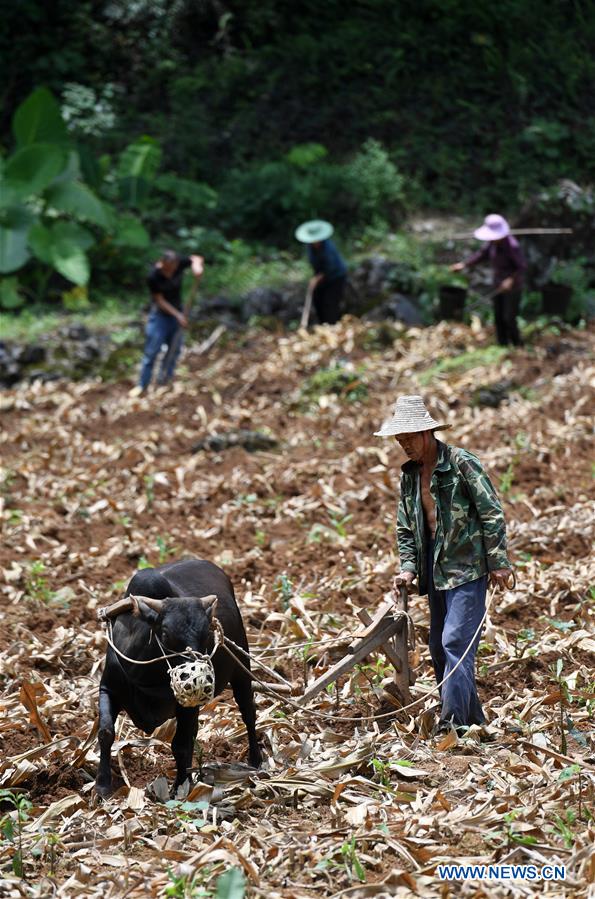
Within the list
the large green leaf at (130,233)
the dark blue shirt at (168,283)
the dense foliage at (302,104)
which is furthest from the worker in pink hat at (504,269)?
the large green leaf at (130,233)

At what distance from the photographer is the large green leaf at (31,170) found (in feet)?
61.1

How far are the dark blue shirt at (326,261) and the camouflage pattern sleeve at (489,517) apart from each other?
11.1 m

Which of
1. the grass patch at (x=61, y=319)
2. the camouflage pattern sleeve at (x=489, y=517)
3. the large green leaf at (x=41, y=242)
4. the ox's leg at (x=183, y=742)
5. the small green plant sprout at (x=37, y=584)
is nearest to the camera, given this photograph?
the ox's leg at (x=183, y=742)

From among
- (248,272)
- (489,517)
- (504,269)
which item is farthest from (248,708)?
(248,272)

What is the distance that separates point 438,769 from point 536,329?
1128 cm

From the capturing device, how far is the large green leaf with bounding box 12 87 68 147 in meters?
19.5

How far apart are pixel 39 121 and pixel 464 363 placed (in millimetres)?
9068

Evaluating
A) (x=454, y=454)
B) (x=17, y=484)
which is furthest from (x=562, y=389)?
(x=454, y=454)

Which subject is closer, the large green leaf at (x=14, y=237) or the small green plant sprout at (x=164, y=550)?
the small green plant sprout at (x=164, y=550)

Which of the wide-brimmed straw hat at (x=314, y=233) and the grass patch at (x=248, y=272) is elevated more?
the wide-brimmed straw hat at (x=314, y=233)

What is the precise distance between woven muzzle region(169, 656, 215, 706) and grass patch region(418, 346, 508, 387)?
959cm

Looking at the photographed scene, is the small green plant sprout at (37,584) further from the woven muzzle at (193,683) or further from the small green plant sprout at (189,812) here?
the woven muzzle at (193,683)

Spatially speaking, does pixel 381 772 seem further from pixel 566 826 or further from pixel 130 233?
pixel 130 233

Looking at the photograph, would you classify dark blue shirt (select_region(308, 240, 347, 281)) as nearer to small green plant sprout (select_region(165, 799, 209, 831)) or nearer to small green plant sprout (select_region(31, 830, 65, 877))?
small green plant sprout (select_region(165, 799, 209, 831))
